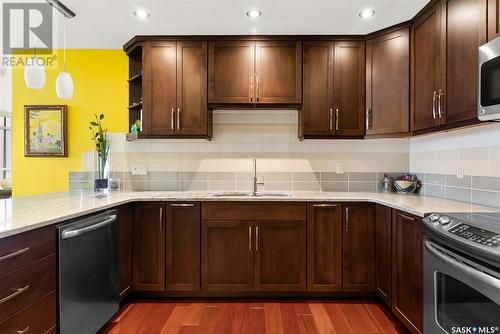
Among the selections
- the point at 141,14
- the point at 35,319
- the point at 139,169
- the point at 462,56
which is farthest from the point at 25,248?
the point at 462,56

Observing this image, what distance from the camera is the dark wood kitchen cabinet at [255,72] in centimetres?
293

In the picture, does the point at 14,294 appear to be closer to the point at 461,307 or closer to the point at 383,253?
the point at 461,307

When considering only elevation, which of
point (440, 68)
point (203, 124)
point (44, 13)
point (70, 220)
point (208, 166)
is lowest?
point (70, 220)

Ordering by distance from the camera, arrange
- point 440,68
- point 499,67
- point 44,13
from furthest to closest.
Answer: point 44,13 < point 440,68 < point 499,67

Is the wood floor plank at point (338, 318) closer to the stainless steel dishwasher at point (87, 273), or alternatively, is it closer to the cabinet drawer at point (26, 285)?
the stainless steel dishwasher at point (87, 273)

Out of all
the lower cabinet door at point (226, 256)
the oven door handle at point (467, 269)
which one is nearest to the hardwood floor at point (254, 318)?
the lower cabinet door at point (226, 256)

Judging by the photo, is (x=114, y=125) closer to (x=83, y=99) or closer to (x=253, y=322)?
(x=83, y=99)

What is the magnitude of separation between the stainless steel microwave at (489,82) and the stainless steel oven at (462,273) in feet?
1.87

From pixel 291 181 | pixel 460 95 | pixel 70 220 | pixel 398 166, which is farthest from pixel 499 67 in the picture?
pixel 70 220

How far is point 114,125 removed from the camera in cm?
332

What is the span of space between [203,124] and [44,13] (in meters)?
1.58

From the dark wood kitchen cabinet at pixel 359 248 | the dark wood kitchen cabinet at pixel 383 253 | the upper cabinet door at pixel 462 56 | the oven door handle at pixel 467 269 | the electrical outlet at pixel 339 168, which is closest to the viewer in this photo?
the oven door handle at pixel 467 269

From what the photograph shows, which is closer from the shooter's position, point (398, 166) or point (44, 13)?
point (44, 13)

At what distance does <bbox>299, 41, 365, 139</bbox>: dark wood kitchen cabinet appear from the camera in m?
2.95
